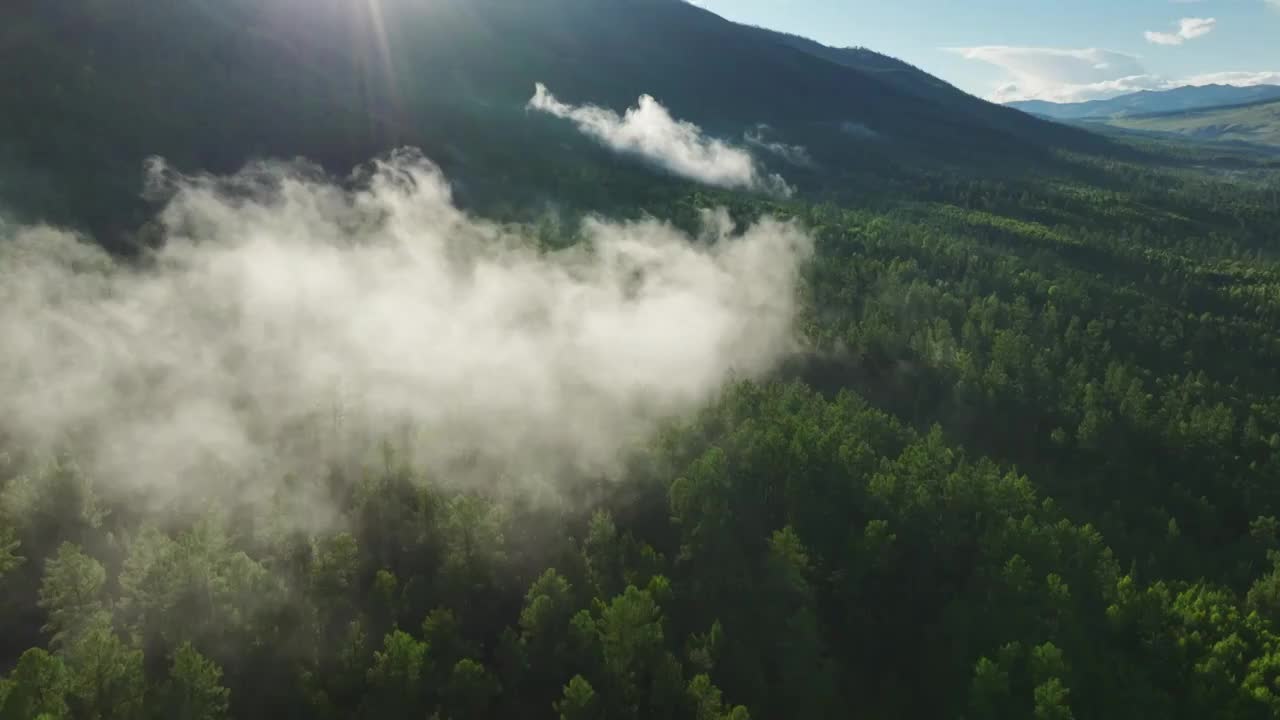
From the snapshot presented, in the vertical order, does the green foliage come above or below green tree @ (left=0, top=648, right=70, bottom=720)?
below

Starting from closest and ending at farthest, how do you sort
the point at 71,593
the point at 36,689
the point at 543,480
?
the point at 36,689 < the point at 71,593 < the point at 543,480

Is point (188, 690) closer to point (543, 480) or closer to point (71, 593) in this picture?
point (71, 593)

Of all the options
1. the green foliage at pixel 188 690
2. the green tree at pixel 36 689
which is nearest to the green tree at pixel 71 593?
the green tree at pixel 36 689

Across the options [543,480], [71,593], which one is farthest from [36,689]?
[543,480]

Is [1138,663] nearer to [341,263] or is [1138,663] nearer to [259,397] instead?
[259,397]

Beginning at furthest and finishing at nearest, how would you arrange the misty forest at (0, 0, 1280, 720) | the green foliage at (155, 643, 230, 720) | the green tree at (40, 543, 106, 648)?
the misty forest at (0, 0, 1280, 720) → the green tree at (40, 543, 106, 648) → the green foliage at (155, 643, 230, 720)

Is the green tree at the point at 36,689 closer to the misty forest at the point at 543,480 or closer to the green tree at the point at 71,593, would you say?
the misty forest at the point at 543,480

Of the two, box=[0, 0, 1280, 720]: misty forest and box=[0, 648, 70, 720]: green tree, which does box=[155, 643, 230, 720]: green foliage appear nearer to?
box=[0, 0, 1280, 720]: misty forest

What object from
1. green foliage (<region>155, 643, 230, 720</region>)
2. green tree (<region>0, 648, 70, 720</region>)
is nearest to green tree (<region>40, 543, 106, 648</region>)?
green tree (<region>0, 648, 70, 720</region>)

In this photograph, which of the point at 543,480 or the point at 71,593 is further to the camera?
the point at 543,480
